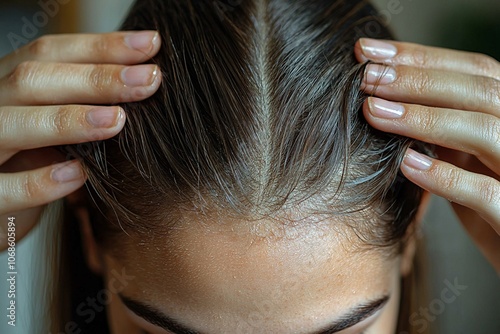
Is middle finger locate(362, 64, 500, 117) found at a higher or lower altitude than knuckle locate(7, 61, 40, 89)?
lower

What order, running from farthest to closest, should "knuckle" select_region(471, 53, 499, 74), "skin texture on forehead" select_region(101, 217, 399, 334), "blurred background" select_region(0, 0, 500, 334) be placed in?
"blurred background" select_region(0, 0, 500, 334) → "knuckle" select_region(471, 53, 499, 74) → "skin texture on forehead" select_region(101, 217, 399, 334)

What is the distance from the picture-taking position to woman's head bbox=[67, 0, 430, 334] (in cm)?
62

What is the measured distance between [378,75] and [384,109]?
0.04 m

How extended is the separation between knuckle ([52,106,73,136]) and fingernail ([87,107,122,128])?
1.1 inches

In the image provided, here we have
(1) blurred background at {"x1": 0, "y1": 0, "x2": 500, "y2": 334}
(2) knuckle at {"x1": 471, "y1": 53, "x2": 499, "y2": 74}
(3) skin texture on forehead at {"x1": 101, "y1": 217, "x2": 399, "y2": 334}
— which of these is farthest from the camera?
(1) blurred background at {"x1": 0, "y1": 0, "x2": 500, "y2": 334}

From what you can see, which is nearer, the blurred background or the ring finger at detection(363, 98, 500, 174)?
the ring finger at detection(363, 98, 500, 174)

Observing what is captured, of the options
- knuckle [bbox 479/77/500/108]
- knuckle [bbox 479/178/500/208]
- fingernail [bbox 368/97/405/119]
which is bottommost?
knuckle [bbox 479/178/500/208]

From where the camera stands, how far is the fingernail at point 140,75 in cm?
63

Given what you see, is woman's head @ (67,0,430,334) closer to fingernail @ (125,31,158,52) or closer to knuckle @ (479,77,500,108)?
fingernail @ (125,31,158,52)

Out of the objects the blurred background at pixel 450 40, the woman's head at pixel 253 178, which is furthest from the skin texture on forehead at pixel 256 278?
the blurred background at pixel 450 40

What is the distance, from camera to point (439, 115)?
2.08 ft

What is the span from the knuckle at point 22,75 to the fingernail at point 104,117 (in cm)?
11

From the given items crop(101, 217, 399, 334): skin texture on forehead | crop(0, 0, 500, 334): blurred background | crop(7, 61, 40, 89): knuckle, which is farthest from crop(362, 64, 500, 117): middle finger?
crop(0, 0, 500, 334): blurred background

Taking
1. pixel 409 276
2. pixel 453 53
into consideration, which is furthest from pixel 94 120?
pixel 409 276
